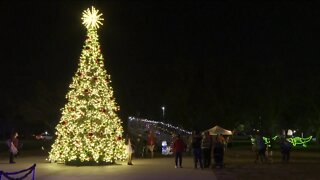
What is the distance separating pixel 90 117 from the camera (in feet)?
90.6

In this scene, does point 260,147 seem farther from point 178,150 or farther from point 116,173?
point 116,173

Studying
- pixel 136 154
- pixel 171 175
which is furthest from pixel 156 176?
pixel 136 154

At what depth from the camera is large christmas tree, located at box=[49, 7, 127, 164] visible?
27.3 m

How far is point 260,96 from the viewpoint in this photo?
75250 mm

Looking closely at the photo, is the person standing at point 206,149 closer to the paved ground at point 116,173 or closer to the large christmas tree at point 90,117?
the paved ground at point 116,173

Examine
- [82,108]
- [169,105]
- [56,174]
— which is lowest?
[56,174]

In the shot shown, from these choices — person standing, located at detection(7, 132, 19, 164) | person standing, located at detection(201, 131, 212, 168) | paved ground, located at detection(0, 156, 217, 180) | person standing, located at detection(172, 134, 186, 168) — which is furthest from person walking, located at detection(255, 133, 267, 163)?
person standing, located at detection(7, 132, 19, 164)

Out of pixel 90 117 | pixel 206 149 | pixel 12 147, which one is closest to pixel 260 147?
pixel 206 149

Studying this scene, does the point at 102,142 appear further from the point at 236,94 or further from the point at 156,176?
the point at 236,94

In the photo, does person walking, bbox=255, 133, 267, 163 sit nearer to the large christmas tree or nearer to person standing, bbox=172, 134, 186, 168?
person standing, bbox=172, 134, 186, 168

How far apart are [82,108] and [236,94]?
45.5 meters

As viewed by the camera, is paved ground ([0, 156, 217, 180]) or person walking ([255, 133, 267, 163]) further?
person walking ([255, 133, 267, 163])

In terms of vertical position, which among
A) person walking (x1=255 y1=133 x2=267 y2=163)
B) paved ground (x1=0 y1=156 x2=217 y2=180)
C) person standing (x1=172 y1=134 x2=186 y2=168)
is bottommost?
paved ground (x1=0 y1=156 x2=217 y2=180)

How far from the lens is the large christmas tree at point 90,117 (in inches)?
1075
